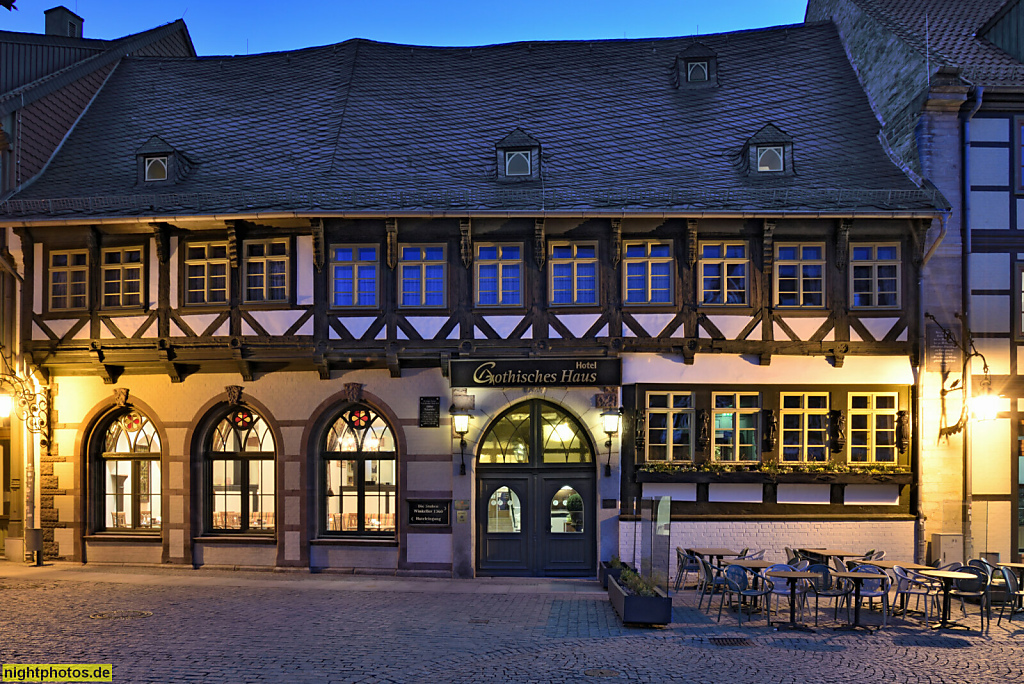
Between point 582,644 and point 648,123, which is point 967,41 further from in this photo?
point 582,644

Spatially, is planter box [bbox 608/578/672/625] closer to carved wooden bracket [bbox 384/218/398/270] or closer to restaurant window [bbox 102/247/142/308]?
carved wooden bracket [bbox 384/218/398/270]

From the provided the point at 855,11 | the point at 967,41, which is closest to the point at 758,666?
the point at 967,41

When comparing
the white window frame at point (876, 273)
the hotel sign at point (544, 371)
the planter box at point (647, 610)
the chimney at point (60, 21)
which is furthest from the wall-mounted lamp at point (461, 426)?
the chimney at point (60, 21)

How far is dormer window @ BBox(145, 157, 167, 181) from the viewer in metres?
17.3

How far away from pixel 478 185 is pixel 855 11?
9580 mm

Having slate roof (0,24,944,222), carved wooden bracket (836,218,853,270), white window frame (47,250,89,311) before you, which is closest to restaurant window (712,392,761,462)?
carved wooden bracket (836,218,853,270)

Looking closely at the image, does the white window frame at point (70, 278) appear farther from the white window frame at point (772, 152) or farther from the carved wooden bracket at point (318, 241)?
the white window frame at point (772, 152)

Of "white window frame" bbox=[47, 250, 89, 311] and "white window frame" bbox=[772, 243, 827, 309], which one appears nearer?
"white window frame" bbox=[772, 243, 827, 309]

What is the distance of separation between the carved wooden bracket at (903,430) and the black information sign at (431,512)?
8004 mm

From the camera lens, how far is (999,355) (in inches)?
629

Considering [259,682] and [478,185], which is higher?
[478,185]

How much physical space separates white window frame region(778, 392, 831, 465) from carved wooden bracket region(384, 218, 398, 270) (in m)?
7.27

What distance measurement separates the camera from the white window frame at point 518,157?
1676cm

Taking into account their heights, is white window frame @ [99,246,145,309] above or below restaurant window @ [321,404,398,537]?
above
